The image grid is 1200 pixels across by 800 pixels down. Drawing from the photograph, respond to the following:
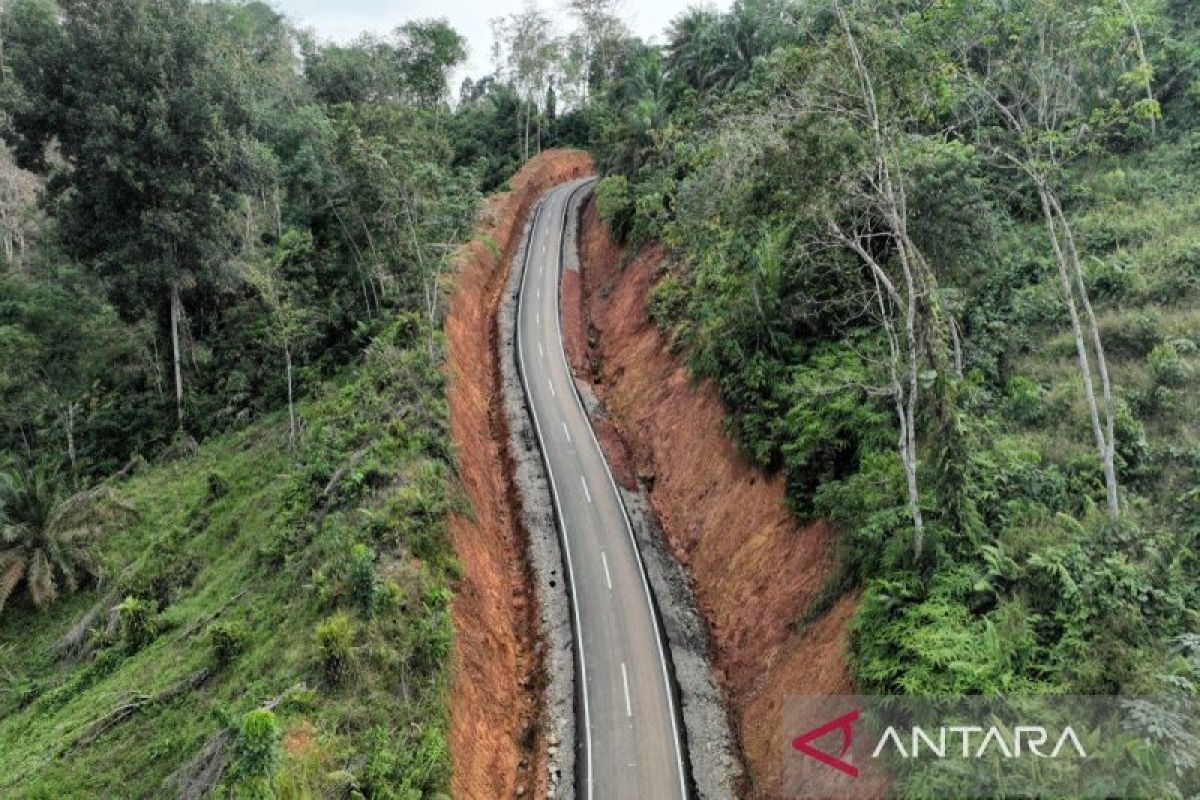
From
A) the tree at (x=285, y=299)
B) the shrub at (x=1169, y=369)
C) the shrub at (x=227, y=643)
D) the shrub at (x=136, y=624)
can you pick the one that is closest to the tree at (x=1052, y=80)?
the shrub at (x=1169, y=369)

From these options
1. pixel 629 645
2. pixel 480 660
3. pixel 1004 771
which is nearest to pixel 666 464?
pixel 629 645

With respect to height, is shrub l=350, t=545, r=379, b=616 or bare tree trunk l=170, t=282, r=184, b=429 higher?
bare tree trunk l=170, t=282, r=184, b=429

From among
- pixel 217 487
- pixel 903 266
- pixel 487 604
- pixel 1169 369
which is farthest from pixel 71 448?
pixel 1169 369

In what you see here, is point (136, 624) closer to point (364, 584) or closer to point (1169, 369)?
point (364, 584)

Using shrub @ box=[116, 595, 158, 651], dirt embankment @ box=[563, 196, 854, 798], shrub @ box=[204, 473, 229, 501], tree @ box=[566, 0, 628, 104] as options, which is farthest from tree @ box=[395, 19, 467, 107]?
shrub @ box=[116, 595, 158, 651]

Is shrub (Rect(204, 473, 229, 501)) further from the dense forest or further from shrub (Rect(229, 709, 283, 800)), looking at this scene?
shrub (Rect(229, 709, 283, 800))
